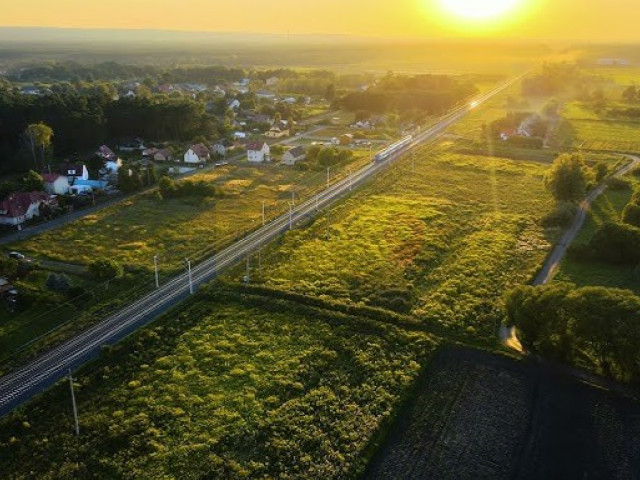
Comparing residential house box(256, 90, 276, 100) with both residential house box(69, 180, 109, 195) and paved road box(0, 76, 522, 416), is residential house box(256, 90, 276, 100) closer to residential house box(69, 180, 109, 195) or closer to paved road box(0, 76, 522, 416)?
residential house box(69, 180, 109, 195)

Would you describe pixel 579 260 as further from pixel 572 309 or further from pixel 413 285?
pixel 572 309

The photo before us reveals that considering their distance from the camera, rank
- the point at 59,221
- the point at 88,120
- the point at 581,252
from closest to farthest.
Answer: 1. the point at 581,252
2. the point at 59,221
3. the point at 88,120

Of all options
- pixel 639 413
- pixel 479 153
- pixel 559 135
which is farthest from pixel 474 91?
pixel 639 413

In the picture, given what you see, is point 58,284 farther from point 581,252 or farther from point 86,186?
point 581,252

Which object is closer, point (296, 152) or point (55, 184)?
point (55, 184)

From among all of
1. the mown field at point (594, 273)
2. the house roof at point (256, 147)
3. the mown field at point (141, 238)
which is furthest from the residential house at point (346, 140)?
A: the mown field at point (594, 273)

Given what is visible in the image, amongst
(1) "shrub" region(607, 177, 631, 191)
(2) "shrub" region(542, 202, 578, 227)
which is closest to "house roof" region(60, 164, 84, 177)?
(2) "shrub" region(542, 202, 578, 227)

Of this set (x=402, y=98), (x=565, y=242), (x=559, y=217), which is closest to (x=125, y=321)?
(x=565, y=242)
